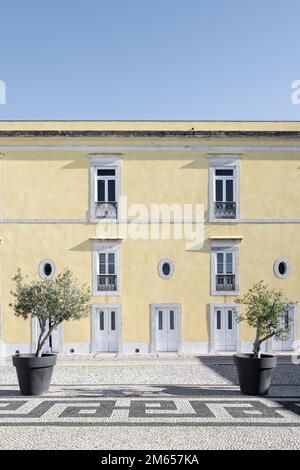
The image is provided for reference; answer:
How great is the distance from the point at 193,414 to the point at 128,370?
6352 millimetres

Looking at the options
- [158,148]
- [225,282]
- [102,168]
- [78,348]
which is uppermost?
[158,148]

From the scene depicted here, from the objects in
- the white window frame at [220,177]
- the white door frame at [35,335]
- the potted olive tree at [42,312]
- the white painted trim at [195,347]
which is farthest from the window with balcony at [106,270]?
the potted olive tree at [42,312]

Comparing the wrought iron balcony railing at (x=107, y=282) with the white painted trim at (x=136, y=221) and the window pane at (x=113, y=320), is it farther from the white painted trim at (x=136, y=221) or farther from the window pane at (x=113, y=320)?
the white painted trim at (x=136, y=221)

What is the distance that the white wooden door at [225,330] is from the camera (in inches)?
797

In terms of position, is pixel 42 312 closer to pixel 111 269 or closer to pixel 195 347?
pixel 111 269

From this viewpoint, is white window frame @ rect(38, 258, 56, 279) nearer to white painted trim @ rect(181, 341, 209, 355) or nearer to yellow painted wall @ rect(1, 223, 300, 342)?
yellow painted wall @ rect(1, 223, 300, 342)

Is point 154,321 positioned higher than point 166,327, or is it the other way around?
point 154,321

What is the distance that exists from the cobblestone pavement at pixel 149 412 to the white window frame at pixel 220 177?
6728 millimetres

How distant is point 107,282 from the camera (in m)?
20.2

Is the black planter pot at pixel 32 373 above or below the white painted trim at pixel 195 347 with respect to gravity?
above

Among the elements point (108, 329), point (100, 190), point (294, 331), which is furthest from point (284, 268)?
point (100, 190)

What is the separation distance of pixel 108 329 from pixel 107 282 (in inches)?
70.0
